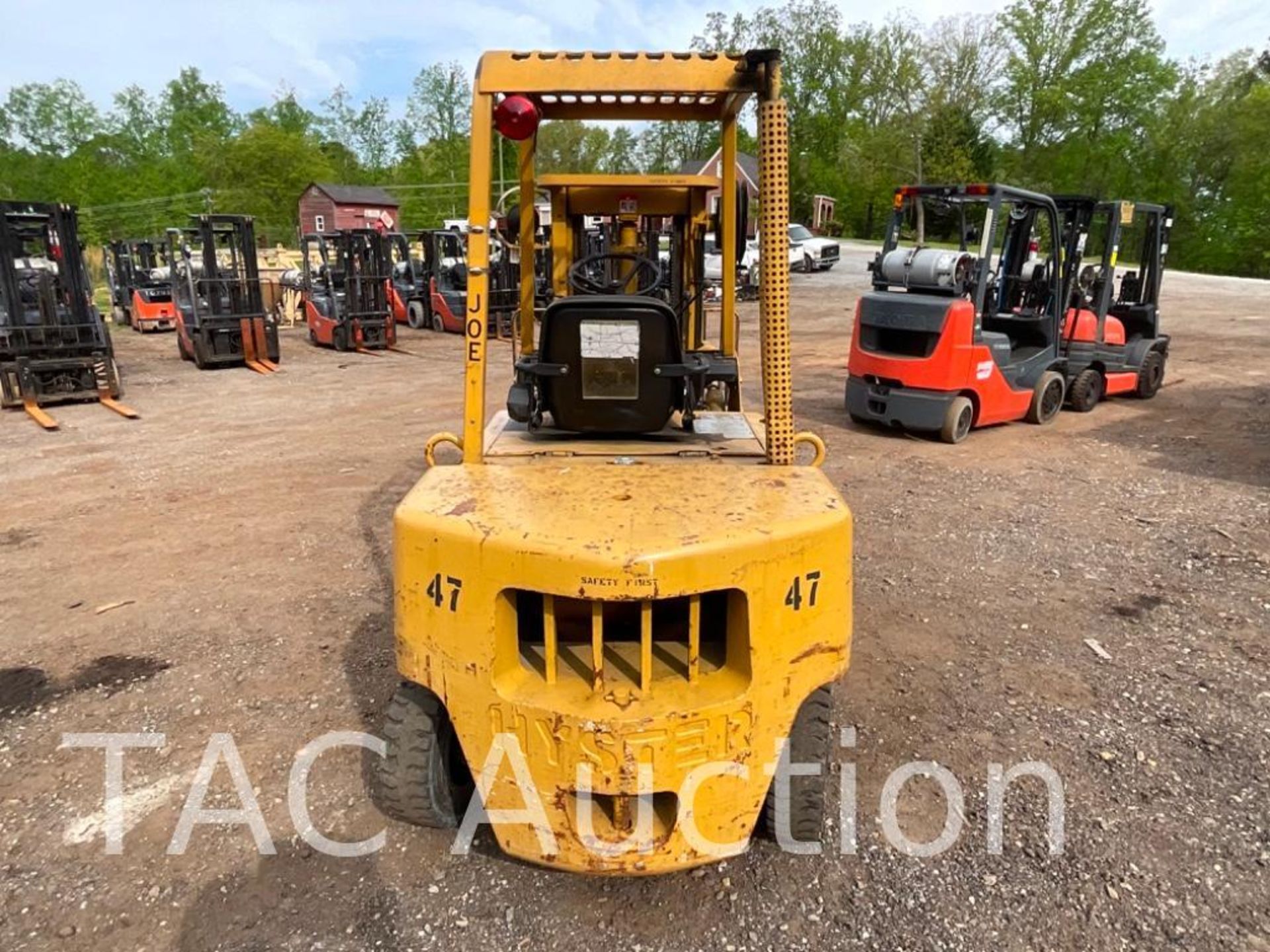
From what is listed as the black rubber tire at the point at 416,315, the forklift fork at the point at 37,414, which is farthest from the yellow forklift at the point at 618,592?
the black rubber tire at the point at 416,315

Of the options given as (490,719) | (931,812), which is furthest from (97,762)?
(931,812)

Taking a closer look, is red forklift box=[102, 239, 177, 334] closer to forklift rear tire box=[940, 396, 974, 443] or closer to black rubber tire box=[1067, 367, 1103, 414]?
forklift rear tire box=[940, 396, 974, 443]

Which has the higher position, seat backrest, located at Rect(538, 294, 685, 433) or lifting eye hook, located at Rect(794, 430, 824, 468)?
seat backrest, located at Rect(538, 294, 685, 433)

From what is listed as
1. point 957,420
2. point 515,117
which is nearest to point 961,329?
point 957,420

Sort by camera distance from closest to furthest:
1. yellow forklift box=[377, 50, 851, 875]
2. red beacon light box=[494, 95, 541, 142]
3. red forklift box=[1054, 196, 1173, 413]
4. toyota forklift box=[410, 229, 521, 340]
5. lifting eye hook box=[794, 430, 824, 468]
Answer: yellow forklift box=[377, 50, 851, 875] < red beacon light box=[494, 95, 541, 142] < lifting eye hook box=[794, 430, 824, 468] < red forklift box=[1054, 196, 1173, 413] < toyota forklift box=[410, 229, 521, 340]

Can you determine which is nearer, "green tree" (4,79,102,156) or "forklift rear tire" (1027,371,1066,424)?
"forklift rear tire" (1027,371,1066,424)

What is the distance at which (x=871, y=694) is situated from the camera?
153 inches

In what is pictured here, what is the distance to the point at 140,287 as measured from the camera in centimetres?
2159

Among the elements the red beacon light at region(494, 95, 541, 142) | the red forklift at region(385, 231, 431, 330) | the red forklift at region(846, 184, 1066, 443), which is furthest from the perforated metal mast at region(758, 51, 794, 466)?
the red forklift at region(385, 231, 431, 330)

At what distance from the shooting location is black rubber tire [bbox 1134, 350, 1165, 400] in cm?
1063

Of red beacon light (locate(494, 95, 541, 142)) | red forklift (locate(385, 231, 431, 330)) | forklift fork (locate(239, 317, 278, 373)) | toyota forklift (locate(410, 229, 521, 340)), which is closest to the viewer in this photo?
red beacon light (locate(494, 95, 541, 142))

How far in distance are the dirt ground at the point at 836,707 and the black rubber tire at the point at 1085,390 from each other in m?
1.64

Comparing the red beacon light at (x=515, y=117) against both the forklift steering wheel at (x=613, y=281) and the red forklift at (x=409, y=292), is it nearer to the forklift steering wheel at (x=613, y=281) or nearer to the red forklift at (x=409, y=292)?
the forklift steering wheel at (x=613, y=281)

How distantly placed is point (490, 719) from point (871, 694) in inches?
81.7
